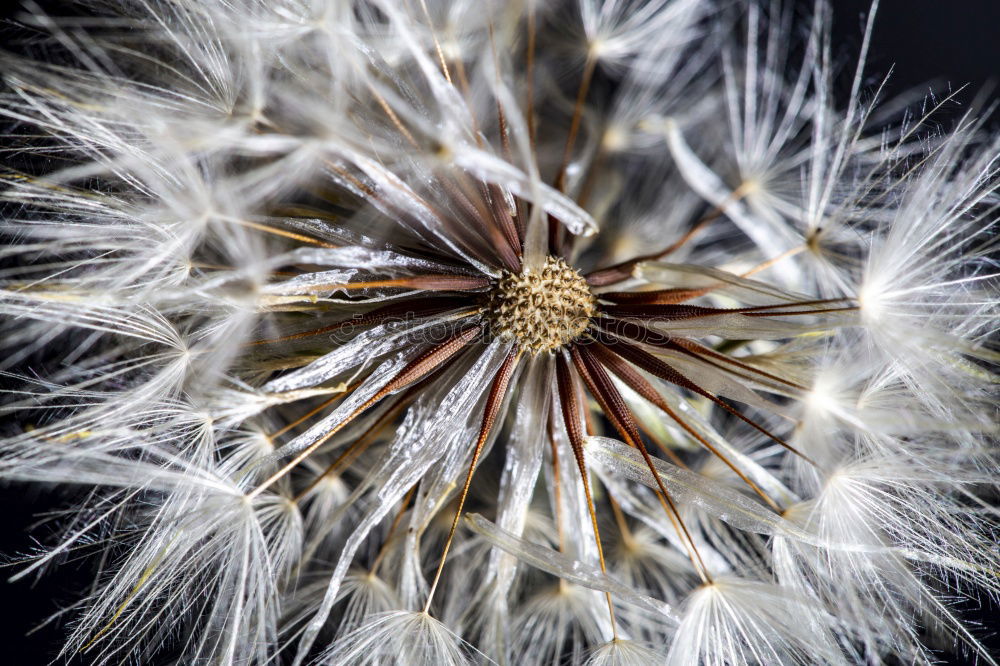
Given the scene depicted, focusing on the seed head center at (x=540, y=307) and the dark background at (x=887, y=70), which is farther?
the dark background at (x=887, y=70)

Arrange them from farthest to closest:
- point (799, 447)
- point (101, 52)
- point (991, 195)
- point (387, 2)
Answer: point (799, 447) → point (991, 195) → point (101, 52) → point (387, 2)

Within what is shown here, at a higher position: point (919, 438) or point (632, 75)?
point (632, 75)

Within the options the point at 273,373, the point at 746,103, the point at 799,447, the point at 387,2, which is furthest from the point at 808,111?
the point at 273,373

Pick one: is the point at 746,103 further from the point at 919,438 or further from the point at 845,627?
the point at 845,627

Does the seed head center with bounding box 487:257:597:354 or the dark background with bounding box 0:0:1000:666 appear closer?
the seed head center with bounding box 487:257:597:354
